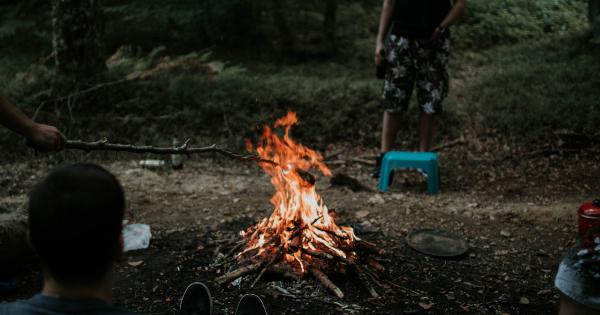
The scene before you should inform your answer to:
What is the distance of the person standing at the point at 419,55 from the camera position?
6.02 m

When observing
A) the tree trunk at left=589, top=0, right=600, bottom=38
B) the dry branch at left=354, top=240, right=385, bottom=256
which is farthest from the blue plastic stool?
the tree trunk at left=589, top=0, right=600, bottom=38

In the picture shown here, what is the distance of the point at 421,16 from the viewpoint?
6.02m

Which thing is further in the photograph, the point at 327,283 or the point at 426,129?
the point at 426,129

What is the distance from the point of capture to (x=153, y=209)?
550 centimetres

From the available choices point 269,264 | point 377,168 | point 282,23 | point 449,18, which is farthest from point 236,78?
point 269,264

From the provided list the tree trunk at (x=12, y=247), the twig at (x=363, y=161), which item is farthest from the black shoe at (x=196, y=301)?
the twig at (x=363, y=161)

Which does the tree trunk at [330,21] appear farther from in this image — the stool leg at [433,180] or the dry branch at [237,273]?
the dry branch at [237,273]

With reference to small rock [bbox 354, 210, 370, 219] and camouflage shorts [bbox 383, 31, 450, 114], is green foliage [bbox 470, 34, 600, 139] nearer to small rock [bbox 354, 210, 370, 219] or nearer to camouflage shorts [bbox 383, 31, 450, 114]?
camouflage shorts [bbox 383, 31, 450, 114]

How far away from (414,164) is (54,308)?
4670 mm

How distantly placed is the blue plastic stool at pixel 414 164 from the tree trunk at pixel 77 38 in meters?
5.06

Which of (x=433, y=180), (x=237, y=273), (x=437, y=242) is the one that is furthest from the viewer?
(x=433, y=180)

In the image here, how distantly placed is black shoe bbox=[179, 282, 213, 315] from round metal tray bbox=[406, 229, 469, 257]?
201cm

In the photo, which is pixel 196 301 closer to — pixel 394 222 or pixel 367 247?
pixel 367 247

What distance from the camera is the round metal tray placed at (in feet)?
14.7
